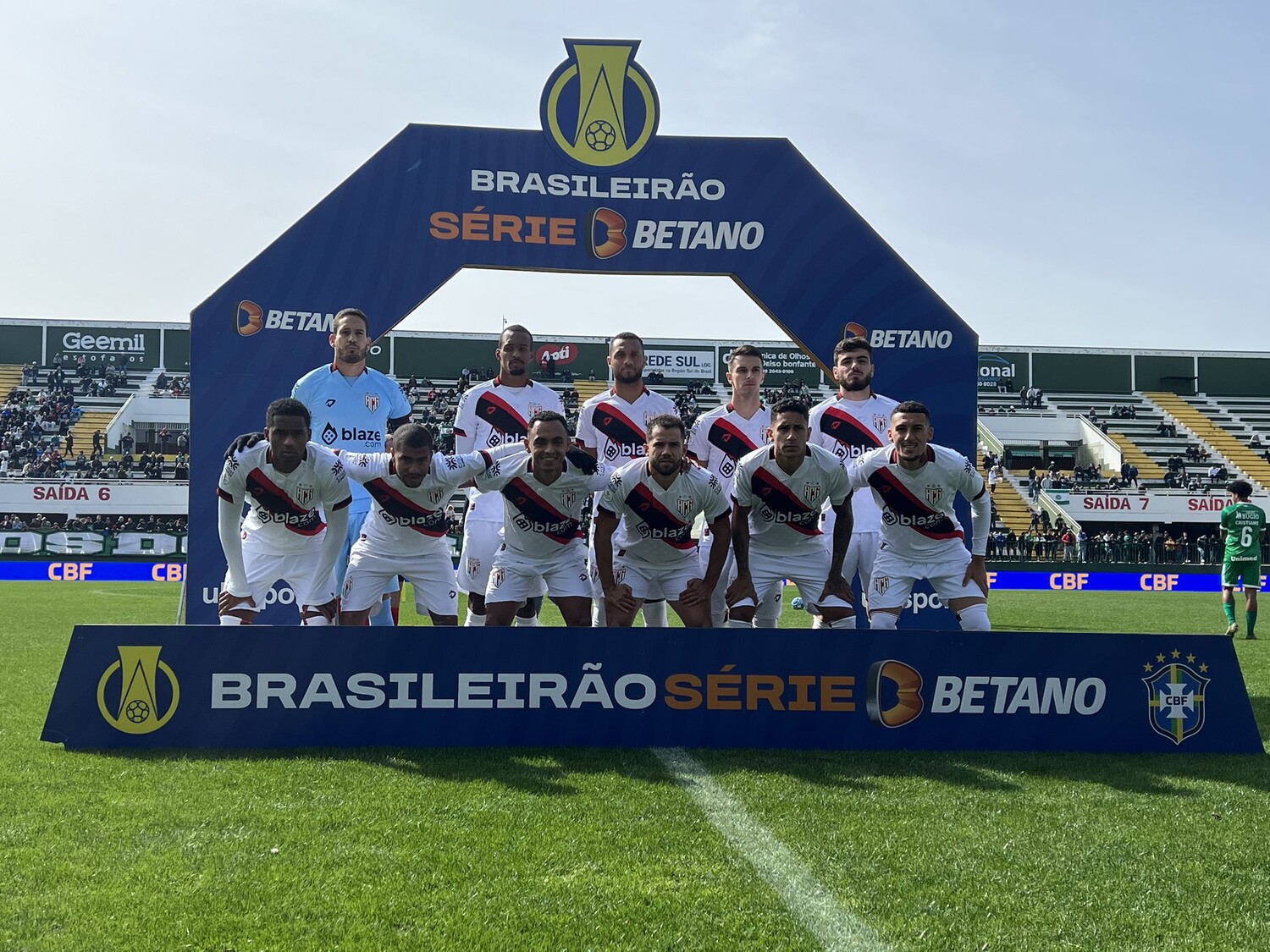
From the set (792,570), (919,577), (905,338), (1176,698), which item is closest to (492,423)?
(792,570)

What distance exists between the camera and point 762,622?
781cm

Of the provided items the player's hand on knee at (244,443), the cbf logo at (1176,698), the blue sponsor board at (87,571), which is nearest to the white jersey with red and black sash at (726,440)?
the player's hand on knee at (244,443)

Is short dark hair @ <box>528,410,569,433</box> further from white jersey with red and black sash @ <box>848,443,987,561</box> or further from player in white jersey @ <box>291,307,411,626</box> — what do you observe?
player in white jersey @ <box>291,307,411,626</box>

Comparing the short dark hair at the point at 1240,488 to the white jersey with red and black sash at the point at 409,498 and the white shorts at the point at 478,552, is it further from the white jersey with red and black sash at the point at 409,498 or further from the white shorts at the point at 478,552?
the white jersey with red and black sash at the point at 409,498

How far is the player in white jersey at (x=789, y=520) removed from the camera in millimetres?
7070

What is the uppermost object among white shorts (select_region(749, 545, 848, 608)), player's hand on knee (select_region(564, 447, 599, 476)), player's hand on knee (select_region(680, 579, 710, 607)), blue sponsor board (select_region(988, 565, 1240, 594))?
player's hand on knee (select_region(564, 447, 599, 476))

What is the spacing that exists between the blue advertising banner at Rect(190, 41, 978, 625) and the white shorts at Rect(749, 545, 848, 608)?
313cm

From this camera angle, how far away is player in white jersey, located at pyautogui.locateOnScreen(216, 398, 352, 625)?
689 centimetres

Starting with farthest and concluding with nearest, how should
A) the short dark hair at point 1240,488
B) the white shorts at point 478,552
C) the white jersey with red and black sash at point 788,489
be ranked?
the short dark hair at point 1240,488
the white shorts at point 478,552
the white jersey with red and black sash at point 788,489

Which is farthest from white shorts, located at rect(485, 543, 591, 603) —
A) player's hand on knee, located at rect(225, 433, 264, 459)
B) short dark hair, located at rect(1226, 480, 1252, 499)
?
short dark hair, located at rect(1226, 480, 1252, 499)

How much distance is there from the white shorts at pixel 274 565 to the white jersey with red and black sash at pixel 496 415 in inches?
50.3

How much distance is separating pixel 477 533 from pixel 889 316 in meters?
4.53

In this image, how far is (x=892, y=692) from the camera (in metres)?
5.88

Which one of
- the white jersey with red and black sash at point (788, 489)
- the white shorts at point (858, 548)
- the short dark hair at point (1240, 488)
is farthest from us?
the short dark hair at point (1240, 488)
